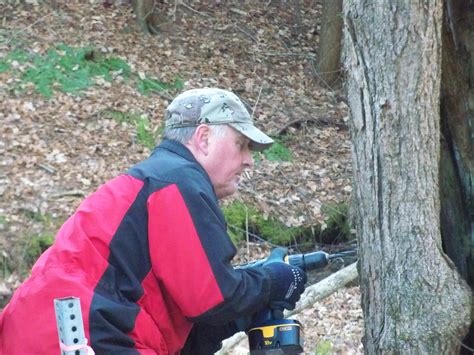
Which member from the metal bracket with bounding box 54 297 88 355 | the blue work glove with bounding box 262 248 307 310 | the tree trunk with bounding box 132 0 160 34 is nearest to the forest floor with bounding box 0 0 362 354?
the tree trunk with bounding box 132 0 160 34

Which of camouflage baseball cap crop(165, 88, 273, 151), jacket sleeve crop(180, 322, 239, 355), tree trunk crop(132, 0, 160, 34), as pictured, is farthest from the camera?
tree trunk crop(132, 0, 160, 34)

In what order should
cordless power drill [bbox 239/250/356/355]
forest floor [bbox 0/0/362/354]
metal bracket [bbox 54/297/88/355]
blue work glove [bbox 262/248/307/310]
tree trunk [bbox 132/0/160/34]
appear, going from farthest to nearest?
tree trunk [bbox 132/0/160/34]
forest floor [bbox 0/0/362/354]
cordless power drill [bbox 239/250/356/355]
blue work glove [bbox 262/248/307/310]
metal bracket [bbox 54/297/88/355]

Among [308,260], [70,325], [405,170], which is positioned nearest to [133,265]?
[70,325]

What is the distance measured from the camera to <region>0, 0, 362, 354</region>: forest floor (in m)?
8.48

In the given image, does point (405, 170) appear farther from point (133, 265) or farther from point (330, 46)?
point (330, 46)

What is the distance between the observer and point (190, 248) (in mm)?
3162

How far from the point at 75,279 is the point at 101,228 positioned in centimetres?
24

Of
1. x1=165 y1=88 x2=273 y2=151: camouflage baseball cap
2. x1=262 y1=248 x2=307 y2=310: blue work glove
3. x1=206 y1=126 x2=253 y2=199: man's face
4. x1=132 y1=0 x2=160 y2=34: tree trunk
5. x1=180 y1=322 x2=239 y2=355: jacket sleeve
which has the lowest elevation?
x1=180 y1=322 x2=239 y2=355: jacket sleeve

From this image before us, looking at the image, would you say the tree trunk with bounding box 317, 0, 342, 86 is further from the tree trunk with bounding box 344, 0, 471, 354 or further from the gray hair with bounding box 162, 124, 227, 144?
the gray hair with bounding box 162, 124, 227, 144

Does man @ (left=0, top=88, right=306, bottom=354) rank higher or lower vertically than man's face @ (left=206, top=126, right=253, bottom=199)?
lower

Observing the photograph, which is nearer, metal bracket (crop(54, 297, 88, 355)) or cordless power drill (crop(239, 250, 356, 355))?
metal bracket (crop(54, 297, 88, 355))

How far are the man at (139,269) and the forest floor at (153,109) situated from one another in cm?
318

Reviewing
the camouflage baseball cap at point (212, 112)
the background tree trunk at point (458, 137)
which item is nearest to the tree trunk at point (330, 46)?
the background tree trunk at point (458, 137)

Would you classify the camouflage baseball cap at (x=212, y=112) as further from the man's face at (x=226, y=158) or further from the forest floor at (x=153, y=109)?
the forest floor at (x=153, y=109)
